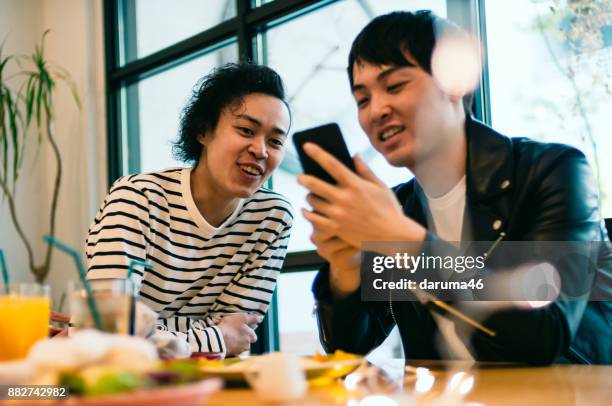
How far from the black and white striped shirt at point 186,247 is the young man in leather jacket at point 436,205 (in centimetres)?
62

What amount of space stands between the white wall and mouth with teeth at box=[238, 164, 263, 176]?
86.7 inches

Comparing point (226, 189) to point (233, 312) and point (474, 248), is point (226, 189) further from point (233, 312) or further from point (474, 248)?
point (474, 248)

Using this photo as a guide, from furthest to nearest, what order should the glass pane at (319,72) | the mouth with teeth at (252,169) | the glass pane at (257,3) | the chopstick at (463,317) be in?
the glass pane at (257,3), the glass pane at (319,72), the mouth with teeth at (252,169), the chopstick at (463,317)

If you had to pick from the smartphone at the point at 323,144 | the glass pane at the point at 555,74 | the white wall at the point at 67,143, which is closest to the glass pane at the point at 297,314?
the glass pane at the point at 555,74

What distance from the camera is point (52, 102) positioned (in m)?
4.34

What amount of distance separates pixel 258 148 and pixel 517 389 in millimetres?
1306

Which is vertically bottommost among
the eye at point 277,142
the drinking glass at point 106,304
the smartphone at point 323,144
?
the drinking glass at point 106,304

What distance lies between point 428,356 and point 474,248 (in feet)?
0.86

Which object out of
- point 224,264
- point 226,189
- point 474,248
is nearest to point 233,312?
point 224,264

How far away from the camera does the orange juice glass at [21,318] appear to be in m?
1.09

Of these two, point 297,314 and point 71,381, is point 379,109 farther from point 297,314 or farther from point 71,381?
point 297,314

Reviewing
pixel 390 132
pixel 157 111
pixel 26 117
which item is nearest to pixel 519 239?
pixel 390 132

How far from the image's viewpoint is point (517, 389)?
38.3 inches

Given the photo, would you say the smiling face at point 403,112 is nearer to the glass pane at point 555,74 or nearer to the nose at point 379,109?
the nose at point 379,109
